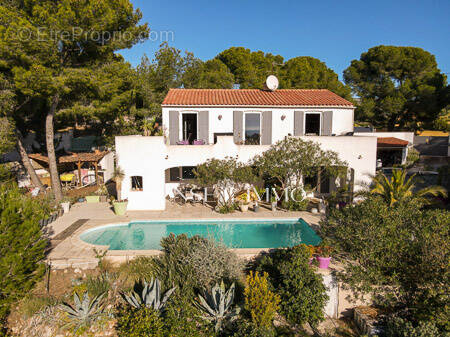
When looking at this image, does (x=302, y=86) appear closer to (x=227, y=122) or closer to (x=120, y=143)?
(x=227, y=122)

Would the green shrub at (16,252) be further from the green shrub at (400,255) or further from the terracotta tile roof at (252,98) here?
the terracotta tile roof at (252,98)

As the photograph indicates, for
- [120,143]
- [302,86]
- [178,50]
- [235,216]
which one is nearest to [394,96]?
[302,86]

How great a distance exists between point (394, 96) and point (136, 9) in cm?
3267

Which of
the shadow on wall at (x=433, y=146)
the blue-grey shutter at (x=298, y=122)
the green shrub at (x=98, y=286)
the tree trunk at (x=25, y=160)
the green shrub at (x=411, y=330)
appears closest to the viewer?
the green shrub at (x=411, y=330)

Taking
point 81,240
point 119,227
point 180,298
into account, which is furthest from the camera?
point 119,227

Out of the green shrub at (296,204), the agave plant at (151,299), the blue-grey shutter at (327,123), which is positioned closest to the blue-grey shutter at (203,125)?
the green shrub at (296,204)

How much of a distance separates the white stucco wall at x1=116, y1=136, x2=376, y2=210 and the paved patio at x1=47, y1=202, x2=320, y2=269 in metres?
1.25

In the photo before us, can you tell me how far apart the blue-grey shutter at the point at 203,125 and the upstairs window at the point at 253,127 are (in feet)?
9.21

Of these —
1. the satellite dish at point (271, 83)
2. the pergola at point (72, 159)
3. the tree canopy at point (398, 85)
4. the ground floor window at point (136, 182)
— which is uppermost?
the tree canopy at point (398, 85)

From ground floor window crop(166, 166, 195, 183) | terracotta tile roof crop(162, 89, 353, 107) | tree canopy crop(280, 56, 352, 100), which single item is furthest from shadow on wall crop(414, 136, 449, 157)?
ground floor window crop(166, 166, 195, 183)

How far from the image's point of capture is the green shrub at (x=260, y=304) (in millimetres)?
7094

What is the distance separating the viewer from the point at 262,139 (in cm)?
1953

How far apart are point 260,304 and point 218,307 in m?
1.24

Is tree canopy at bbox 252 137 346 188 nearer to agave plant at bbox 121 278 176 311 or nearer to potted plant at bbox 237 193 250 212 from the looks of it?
potted plant at bbox 237 193 250 212
